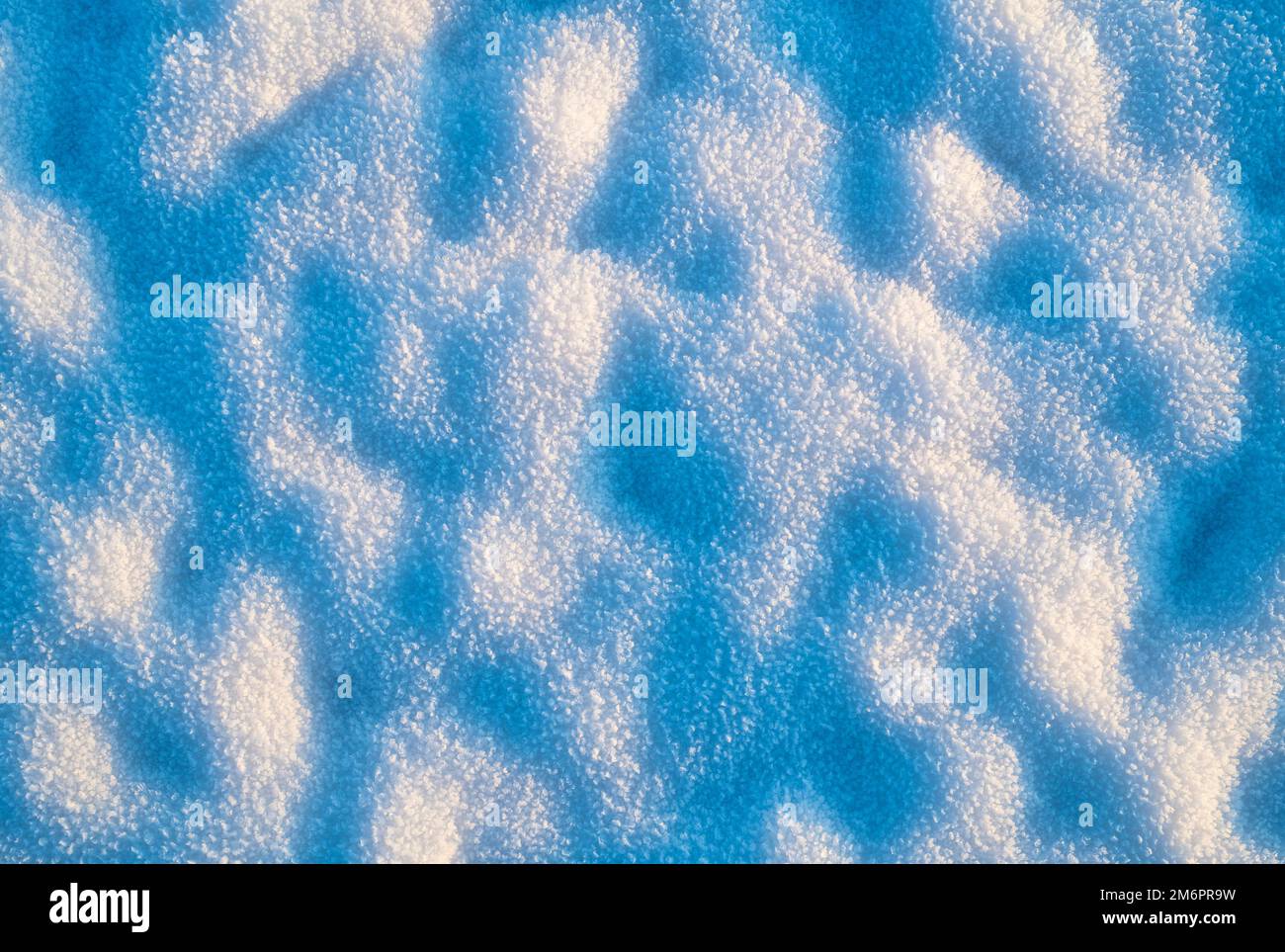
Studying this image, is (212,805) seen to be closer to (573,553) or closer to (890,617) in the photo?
(573,553)

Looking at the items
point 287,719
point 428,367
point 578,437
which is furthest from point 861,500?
point 287,719

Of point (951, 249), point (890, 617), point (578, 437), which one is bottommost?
point (890, 617)

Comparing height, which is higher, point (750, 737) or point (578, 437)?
point (578, 437)

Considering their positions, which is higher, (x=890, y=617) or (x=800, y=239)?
(x=800, y=239)

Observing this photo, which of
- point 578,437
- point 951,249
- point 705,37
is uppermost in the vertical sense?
point 705,37
